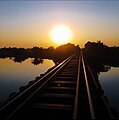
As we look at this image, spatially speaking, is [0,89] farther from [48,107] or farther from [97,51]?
[97,51]

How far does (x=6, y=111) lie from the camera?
618 cm

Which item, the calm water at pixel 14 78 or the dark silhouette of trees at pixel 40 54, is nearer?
the calm water at pixel 14 78

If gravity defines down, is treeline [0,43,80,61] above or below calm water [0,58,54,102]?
above

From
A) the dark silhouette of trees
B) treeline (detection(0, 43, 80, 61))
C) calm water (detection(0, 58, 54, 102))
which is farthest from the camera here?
treeline (detection(0, 43, 80, 61))

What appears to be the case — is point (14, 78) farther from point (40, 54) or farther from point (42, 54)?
point (40, 54)

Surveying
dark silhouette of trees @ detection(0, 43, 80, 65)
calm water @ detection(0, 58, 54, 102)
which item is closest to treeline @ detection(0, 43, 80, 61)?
dark silhouette of trees @ detection(0, 43, 80, 65)

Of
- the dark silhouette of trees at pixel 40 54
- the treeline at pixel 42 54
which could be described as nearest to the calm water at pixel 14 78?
the dark silhouette of trees at pixel 40 54

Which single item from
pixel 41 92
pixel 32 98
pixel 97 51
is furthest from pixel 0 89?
pixel 97 51

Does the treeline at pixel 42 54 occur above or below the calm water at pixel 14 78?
above

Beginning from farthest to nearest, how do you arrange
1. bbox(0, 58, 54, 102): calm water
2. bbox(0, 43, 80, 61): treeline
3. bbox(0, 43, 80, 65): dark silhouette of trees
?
1. bbox(0, 43, 80, 61): treeline
2. bbox(0, 43, 80, 65): dark silhouette of trees
3. bbox(0, 58, 54, 102): calm water

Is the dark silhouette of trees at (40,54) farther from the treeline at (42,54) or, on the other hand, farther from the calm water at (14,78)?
the calm water at (14,78)

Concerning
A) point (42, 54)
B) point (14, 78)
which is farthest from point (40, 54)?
point (14, 78)

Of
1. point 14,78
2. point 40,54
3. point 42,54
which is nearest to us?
point 14,78

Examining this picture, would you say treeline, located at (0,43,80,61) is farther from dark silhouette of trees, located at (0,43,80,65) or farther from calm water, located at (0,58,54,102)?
calm water, located at (0,58,54,102)
